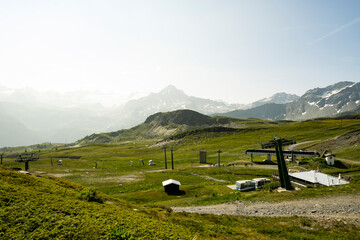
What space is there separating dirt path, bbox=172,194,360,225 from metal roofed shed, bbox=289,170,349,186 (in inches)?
703

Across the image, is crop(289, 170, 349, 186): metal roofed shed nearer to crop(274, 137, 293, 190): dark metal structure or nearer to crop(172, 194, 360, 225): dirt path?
crop(274, 137, 293, 190): dark metal structure

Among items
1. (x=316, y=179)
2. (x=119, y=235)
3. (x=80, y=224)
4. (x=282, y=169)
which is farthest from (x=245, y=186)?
(x=80, y=224)

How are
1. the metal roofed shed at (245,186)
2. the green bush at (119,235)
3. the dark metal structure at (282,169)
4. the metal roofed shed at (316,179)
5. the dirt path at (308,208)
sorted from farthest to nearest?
the metal roofed shed at (245,186) → the metal roofed shed at (316,179) → the dark metal structure at (282,169) → the dirt path at (308,208) → the green bush at (119,235)

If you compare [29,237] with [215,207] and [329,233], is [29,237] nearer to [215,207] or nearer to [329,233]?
[329,233]

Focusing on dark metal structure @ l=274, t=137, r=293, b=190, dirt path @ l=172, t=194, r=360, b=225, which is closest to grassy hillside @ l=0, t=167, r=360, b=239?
dirt path @ l=172, t=194, r=360, b=225

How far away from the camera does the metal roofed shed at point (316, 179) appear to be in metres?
Answer: 46.5

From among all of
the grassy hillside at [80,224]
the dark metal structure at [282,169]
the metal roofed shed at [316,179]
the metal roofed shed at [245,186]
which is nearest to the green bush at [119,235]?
the grassy hillside at [80,224]

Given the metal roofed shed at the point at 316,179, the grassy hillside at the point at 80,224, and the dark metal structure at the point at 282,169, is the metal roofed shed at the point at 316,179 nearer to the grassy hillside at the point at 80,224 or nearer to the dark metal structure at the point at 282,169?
the dark metal structure at the point at 282,169

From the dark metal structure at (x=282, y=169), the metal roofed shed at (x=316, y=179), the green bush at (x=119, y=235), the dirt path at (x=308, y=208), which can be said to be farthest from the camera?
the metal roofed shed at (x=316, y=179)

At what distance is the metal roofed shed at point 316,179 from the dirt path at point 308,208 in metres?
17.9

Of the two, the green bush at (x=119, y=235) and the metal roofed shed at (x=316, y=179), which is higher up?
the green bush at (x=119, y=235)

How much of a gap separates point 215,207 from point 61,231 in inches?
1104

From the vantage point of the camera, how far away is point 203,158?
383 feet

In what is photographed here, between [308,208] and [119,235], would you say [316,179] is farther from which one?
[119,235]
